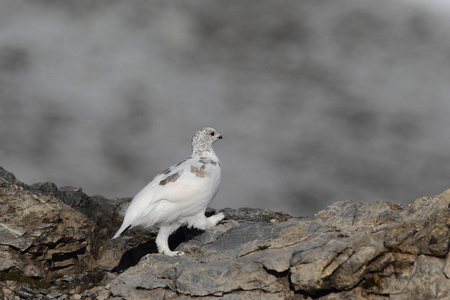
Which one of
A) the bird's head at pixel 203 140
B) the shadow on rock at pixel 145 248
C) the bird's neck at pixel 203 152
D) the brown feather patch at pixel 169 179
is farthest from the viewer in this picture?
the bird's head at pixel 203 140

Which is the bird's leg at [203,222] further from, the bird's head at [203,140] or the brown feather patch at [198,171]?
the bird's head at [203,140]

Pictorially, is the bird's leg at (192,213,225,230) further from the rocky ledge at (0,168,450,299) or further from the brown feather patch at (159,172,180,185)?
the brown feather patch at (159,172,180,185)

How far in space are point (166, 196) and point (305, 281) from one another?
8.06 feet

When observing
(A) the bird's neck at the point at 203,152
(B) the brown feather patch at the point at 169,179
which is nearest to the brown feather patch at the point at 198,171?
(B) the brown feather patch at the point at 169,179

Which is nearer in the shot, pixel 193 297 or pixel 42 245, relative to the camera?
pixel 193 297

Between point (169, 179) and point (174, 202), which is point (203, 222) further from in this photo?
point (169, 179)

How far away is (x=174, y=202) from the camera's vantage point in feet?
23.5

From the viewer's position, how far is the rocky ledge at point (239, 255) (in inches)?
207

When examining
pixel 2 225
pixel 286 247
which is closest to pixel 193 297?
pixel 286 247

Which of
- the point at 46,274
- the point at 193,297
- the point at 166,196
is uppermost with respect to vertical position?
the point at 166,196

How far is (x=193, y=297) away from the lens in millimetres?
5777

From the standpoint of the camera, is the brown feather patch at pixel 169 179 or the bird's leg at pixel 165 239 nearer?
the bird's leg at pixel 165 239

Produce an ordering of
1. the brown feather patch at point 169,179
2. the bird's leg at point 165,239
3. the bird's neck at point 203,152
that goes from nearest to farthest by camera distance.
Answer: the bird's leg at point 165,239, the brown feather patch at point 169,179, the bird's neck at point 203,152

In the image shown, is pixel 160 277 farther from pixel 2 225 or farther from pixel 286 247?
pixel 2 225
